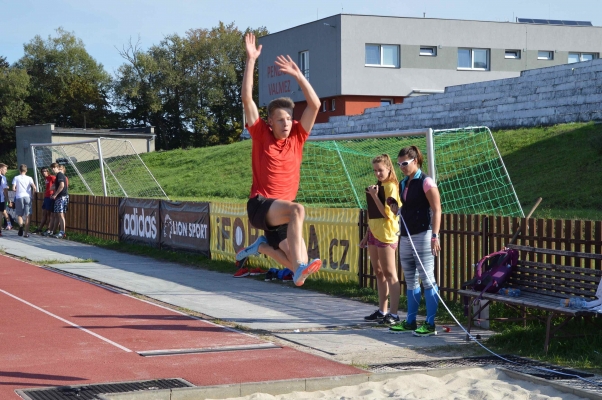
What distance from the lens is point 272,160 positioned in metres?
6.78

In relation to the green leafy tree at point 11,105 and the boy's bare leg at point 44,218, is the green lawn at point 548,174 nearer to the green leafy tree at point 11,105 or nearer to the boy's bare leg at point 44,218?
the boy's bare leg at point 44,218

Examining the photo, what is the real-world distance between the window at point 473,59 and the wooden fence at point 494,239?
123 feet

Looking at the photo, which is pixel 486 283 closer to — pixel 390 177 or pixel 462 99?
pixel 390 177

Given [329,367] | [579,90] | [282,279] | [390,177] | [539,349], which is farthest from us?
[579,90]

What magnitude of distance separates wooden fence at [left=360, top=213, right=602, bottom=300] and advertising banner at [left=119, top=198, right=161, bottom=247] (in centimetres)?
838

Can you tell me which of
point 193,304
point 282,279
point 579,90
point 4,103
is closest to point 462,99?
point 579,90

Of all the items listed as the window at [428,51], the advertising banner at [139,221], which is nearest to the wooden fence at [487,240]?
the advertising banner at [139,221]

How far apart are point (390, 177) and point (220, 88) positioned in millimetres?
60952

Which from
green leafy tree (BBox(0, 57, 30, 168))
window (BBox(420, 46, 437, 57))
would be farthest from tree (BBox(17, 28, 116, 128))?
window (BBox(420, 46, 437, 57))

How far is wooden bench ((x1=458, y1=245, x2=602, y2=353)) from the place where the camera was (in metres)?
8.02

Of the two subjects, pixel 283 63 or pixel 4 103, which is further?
pixel 4 103

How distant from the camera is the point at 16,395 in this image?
6.39 meters

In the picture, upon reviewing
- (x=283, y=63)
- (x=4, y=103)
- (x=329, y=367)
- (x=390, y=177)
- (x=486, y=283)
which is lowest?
(x=329, y=367)

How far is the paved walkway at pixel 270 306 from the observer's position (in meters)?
8.45
